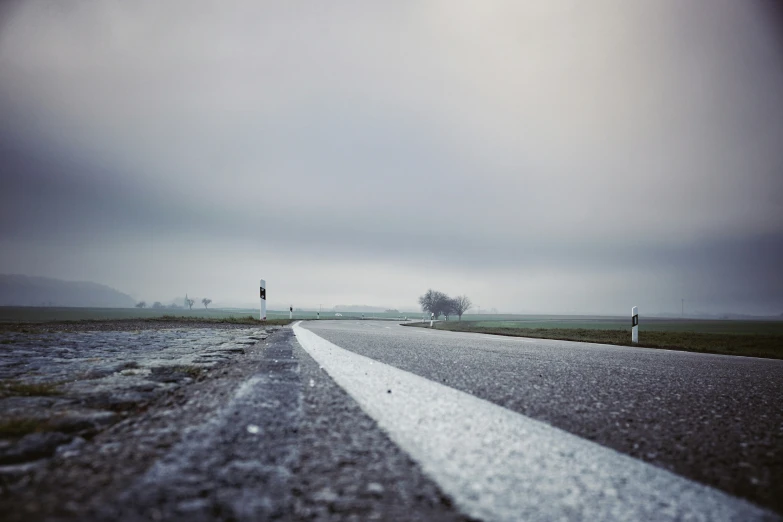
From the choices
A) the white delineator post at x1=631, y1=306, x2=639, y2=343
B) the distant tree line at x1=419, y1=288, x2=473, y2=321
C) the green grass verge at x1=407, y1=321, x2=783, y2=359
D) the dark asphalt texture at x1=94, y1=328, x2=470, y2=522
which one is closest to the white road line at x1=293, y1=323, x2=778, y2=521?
the dark asphalt texture at x1=94, y1=328, x2=470, y2=522

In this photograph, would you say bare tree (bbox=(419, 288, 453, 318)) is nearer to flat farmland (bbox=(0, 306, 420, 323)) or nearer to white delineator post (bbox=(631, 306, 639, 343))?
flat farmland (bbox=(0, 306, 420, 323))

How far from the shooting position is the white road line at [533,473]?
2.93 feet

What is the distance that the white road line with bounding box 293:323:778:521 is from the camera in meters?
0.89

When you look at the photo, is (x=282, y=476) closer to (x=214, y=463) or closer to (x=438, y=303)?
(x=214, y=463)

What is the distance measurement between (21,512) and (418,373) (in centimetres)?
246

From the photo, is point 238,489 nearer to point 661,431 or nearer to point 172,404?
point 172,404

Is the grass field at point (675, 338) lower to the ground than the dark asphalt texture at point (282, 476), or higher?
lower

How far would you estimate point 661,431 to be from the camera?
1638mm

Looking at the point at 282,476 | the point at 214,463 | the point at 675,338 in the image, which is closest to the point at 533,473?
the point at 282,476

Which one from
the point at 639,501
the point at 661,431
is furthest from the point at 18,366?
the point at 661,431

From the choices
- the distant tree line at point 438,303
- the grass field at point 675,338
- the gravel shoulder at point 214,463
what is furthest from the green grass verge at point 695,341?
the distant tree line at point 438,303

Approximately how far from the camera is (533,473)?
3.54 ft

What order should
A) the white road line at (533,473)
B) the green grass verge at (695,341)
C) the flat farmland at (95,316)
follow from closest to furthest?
the white road line at (533,473) < the green grass verge at (695,341) < the flat farmland at (95,316)

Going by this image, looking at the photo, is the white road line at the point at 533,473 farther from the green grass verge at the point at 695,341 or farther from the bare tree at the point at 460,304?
the bare tree at the point at 460,304
